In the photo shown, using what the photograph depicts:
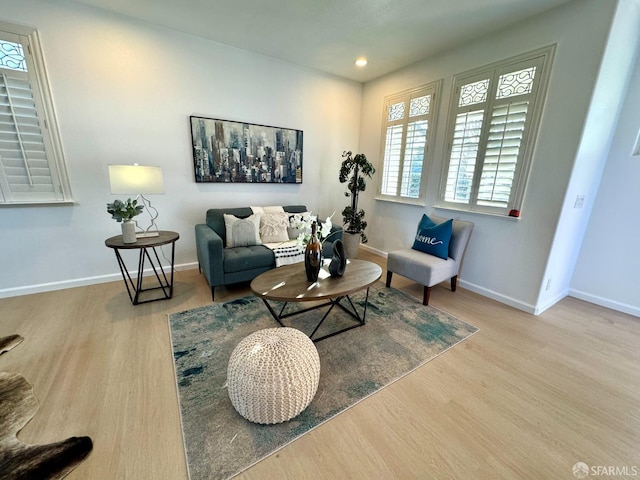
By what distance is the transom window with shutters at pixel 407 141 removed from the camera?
3381mm

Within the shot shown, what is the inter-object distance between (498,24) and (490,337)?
305cm

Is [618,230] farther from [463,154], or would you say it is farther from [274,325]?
[274,325]

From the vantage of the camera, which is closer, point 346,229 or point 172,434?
point 172,434

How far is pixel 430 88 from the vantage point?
328cm

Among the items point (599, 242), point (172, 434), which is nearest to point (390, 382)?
point (172, 434)

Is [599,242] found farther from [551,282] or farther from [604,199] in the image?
[551,282]

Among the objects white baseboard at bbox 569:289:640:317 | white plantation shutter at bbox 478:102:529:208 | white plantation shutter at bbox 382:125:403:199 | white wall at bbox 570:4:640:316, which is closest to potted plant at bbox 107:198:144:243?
white plantation shutter at bbox 382:125:403:199

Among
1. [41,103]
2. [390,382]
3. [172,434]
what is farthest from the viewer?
[41,103]

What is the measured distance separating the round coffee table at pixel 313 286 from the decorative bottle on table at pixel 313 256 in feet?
0.24

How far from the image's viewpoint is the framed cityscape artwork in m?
3.18

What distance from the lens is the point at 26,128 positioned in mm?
2412

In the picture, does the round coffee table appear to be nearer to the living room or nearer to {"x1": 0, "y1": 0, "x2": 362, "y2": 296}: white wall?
the living room

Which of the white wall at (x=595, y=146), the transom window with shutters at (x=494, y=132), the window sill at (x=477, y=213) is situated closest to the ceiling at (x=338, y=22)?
the transom window with shutters at (x=494, y=132)

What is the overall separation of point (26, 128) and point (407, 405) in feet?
13.3
